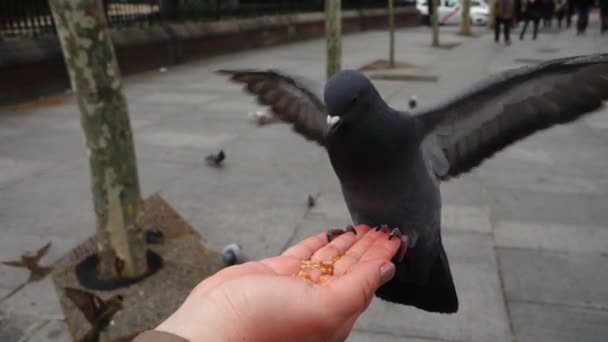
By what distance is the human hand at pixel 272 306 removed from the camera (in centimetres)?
194

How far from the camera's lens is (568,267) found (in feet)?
13.7

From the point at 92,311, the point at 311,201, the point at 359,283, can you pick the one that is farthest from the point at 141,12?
the point at 359,283

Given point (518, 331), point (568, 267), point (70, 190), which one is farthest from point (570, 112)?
point (70, 190)

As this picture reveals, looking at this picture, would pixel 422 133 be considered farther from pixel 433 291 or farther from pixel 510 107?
pixel 433 291

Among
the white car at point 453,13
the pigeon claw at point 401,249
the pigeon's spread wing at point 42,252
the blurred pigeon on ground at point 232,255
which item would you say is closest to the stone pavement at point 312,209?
the pigeon's spread wing at point 42,252

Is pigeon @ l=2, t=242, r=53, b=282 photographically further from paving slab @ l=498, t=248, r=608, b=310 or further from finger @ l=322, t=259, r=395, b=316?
paving slab @ l=498, t=248, r=608, b=310

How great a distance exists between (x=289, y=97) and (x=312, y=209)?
211cm

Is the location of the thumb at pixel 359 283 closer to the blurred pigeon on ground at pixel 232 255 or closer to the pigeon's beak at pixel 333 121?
the pigeon's beak at pixel 333 121

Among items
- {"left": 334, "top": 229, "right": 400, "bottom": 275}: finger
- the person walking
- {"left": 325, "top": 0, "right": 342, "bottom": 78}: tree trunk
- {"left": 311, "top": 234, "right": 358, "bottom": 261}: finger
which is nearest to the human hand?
{"left": 334, "top": 229, "right": 400, "bottom": 275}: finger

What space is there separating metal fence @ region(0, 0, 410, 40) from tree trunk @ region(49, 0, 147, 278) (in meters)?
Result: 7.68

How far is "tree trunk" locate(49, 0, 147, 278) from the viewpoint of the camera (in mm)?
3529

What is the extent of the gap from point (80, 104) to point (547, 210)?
4.24 m

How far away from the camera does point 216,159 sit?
21.2 feet

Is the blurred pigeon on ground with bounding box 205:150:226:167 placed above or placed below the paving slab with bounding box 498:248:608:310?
above
